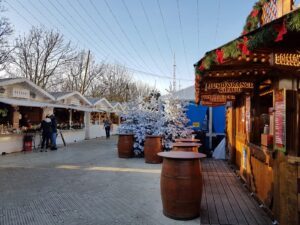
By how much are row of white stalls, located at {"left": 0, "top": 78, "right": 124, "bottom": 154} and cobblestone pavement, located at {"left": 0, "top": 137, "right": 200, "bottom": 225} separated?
4.07 m

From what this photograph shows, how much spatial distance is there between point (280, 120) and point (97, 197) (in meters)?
3.56

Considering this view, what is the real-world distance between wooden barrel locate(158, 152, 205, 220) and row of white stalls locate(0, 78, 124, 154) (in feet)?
29.6

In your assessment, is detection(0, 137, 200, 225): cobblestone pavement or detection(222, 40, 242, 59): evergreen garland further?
detection(0, 137, 200, 225): cobblestone pavement

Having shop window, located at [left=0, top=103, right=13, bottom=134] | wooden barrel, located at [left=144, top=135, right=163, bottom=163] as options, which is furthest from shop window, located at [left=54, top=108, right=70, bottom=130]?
wooden barrel, located at [left=144, top=135, right=163, bottom=163]

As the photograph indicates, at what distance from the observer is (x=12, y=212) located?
181 inches

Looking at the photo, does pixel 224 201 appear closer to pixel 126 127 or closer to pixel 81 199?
pixel 81 199

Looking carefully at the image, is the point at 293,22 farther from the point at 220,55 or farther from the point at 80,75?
the point at 80,75

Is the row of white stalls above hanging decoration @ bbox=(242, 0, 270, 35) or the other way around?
the other way around

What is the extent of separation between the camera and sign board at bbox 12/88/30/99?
543 inches

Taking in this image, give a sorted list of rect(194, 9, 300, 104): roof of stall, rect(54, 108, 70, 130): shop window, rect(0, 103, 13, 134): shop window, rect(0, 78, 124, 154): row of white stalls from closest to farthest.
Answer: rect(194, 9, 300, 104): roof of stall, rect(0, 103, 13, 134): shop window, rect(0, 78, 124, 154): row of white stalls, rect(54, 108, 70, 130): shop window

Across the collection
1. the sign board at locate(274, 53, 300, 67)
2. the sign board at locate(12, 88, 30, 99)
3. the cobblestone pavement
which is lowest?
the cobblestone pavement

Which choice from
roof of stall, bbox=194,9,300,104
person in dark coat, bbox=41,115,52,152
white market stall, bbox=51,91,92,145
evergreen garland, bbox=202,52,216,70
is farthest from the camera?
white market stall, bbox=51,91,92,145

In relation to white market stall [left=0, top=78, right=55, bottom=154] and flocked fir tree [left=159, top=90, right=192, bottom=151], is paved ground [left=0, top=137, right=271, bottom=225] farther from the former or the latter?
white market stall [left=0, top=78, right=55, bottom=154]

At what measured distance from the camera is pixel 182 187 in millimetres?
4180
